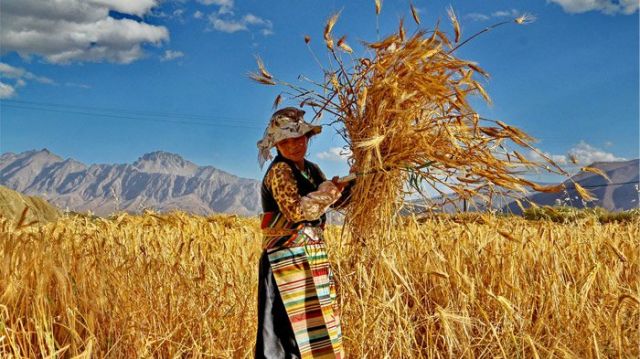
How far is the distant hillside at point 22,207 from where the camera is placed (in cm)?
776

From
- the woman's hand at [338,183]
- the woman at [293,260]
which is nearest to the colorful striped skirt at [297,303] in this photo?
the woman at [293,260]

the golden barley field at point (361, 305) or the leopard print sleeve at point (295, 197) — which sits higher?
the leopard print sleeve at point (295, 197)

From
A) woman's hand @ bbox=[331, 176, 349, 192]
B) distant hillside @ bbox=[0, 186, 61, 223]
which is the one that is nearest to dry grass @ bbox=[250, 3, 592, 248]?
woman's hand @ bbox=[331, 176, 349, 192]

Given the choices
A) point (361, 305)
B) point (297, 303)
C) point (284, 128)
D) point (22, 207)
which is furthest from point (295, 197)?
point (22, 207)

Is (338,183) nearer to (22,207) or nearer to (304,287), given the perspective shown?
(304,287)

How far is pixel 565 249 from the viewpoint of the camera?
12.9 ft

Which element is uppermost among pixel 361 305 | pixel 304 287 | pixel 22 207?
pixel 22 207

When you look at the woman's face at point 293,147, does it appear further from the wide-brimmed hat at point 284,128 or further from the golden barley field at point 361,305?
the golden barley field at point 361,305

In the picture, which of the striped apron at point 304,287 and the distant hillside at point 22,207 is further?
the distant hillside at point 22,207

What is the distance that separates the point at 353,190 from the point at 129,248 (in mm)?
2334

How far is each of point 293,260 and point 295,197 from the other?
1.03 feet

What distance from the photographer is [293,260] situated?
2621 mm

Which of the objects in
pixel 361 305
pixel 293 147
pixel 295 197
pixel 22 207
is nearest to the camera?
pixel 295 197

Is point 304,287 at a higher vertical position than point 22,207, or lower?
lower
